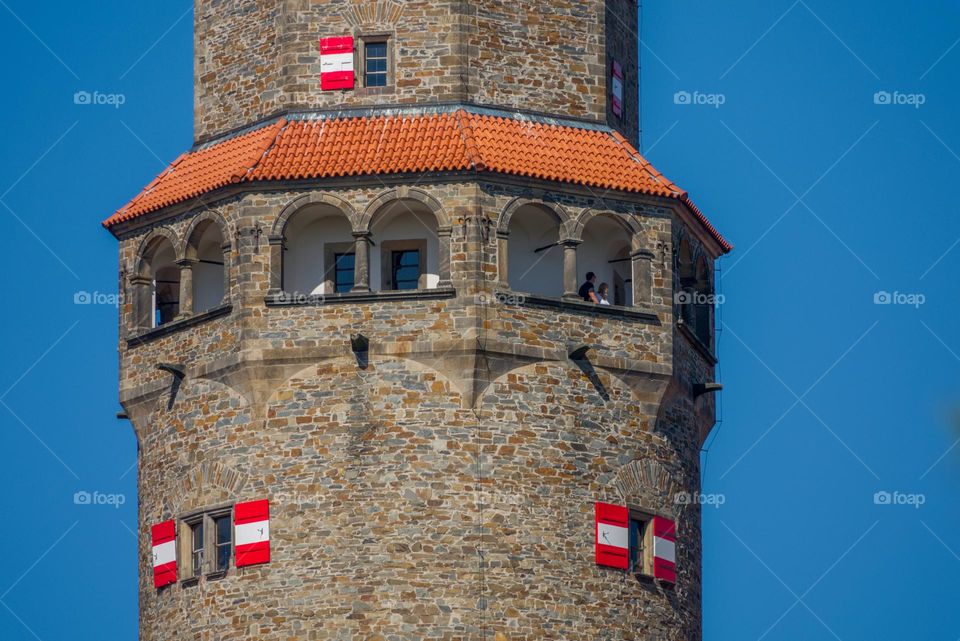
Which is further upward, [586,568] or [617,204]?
[617,204]

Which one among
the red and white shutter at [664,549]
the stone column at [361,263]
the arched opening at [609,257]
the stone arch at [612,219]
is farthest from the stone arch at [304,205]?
the red and white shutter at [664,549]

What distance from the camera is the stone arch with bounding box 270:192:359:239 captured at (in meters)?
59.7

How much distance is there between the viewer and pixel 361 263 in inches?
2334

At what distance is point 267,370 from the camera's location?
5928 cm

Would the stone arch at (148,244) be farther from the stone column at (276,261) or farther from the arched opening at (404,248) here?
the arched opening at (404,248)

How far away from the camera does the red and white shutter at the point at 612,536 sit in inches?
2327

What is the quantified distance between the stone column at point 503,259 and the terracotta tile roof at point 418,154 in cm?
106

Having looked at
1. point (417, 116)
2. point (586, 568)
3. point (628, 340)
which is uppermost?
point (417, 116)

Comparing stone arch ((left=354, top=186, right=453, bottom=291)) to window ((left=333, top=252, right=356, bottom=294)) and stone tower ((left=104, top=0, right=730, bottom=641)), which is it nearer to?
stone tower ((left=104, top=0, right=730, bottom=641))

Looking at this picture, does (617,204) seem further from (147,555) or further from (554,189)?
(147,555)

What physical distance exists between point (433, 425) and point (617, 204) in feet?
16.3

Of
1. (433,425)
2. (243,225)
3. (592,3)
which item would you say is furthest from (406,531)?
(592,3)

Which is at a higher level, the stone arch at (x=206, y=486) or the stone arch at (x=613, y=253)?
the stone arch at (x=613, y=253)

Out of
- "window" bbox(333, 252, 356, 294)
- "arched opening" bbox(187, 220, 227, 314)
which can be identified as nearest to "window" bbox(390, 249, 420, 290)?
"window" bbox(333, 252, 356, 294)
